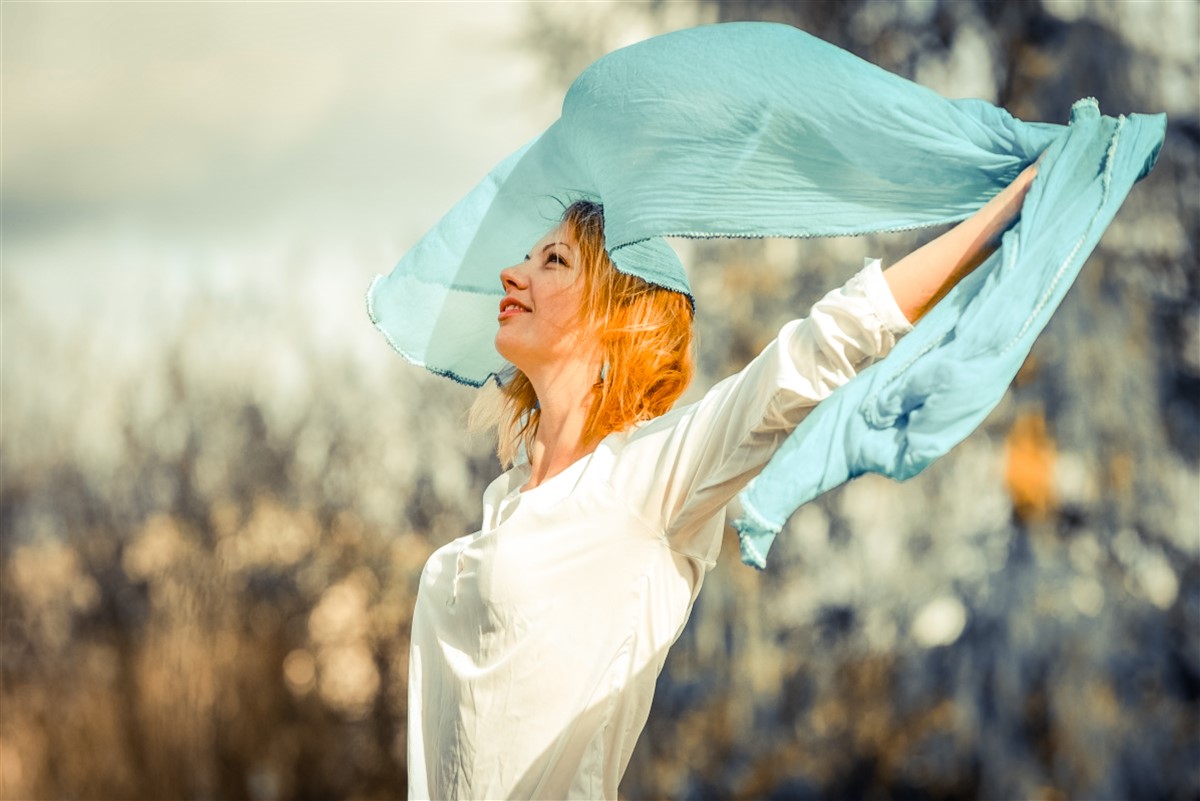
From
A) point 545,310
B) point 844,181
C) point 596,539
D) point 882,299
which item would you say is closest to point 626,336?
point 545,310

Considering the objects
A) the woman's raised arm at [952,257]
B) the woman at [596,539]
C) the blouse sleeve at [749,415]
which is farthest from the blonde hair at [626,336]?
the woman's raised arm at [952,257]

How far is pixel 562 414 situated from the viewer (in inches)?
98.7

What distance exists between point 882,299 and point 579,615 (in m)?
0.64

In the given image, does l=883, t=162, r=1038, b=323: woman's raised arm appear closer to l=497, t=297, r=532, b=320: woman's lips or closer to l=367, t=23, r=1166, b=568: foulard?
l=367, t=23, r=1166, b=568: foulard

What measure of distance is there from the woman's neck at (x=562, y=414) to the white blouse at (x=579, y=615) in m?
0.14

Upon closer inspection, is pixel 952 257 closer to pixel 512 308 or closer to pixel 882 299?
pixel 882 299

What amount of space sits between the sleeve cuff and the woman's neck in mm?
656

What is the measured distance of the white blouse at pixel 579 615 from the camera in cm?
221

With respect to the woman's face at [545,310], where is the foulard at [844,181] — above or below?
above

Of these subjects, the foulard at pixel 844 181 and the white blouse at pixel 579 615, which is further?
the white blouse at pixel 579 615

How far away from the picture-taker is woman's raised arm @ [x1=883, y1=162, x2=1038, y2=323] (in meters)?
1.95

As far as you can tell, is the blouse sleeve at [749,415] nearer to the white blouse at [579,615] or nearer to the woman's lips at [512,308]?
A: the white blouse at [579,615]

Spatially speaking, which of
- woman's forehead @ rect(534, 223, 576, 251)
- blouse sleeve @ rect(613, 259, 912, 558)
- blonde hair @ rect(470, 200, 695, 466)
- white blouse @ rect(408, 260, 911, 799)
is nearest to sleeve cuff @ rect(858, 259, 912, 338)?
blouse sleeve @ rect(613, 259, 912, 558)

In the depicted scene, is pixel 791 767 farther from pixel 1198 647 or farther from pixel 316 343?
pixel 316 343
